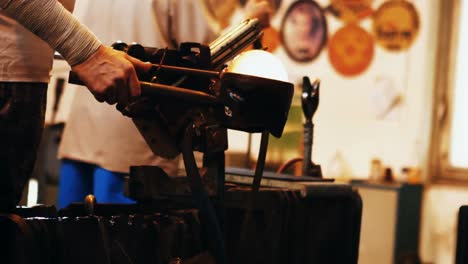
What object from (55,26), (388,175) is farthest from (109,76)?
(388,175)

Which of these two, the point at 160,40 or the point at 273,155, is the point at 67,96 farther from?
the point at 160,40

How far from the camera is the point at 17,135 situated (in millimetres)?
1244

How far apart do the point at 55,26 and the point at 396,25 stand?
3259 millimetres

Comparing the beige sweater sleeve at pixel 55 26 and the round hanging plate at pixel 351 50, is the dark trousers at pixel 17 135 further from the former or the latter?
the round hanging plate at pixel 351 50

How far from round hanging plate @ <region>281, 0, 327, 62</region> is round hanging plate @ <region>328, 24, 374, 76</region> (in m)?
0.09

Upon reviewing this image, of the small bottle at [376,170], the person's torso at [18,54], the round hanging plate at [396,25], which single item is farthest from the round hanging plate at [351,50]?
the person's torso at [18,54]

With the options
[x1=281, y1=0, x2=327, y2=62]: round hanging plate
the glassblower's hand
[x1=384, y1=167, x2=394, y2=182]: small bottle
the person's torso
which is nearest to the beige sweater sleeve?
the glassblower's hand

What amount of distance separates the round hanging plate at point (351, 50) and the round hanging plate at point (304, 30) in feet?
0.28

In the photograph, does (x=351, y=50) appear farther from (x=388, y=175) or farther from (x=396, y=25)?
(x=388, y=175)

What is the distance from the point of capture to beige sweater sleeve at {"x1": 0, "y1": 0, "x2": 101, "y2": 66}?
1.12m

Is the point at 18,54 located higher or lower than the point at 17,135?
higher

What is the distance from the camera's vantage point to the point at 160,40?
206 centimetres

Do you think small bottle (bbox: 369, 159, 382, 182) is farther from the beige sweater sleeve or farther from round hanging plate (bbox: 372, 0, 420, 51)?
the beige sweater sleeve

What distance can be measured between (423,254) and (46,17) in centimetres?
339
